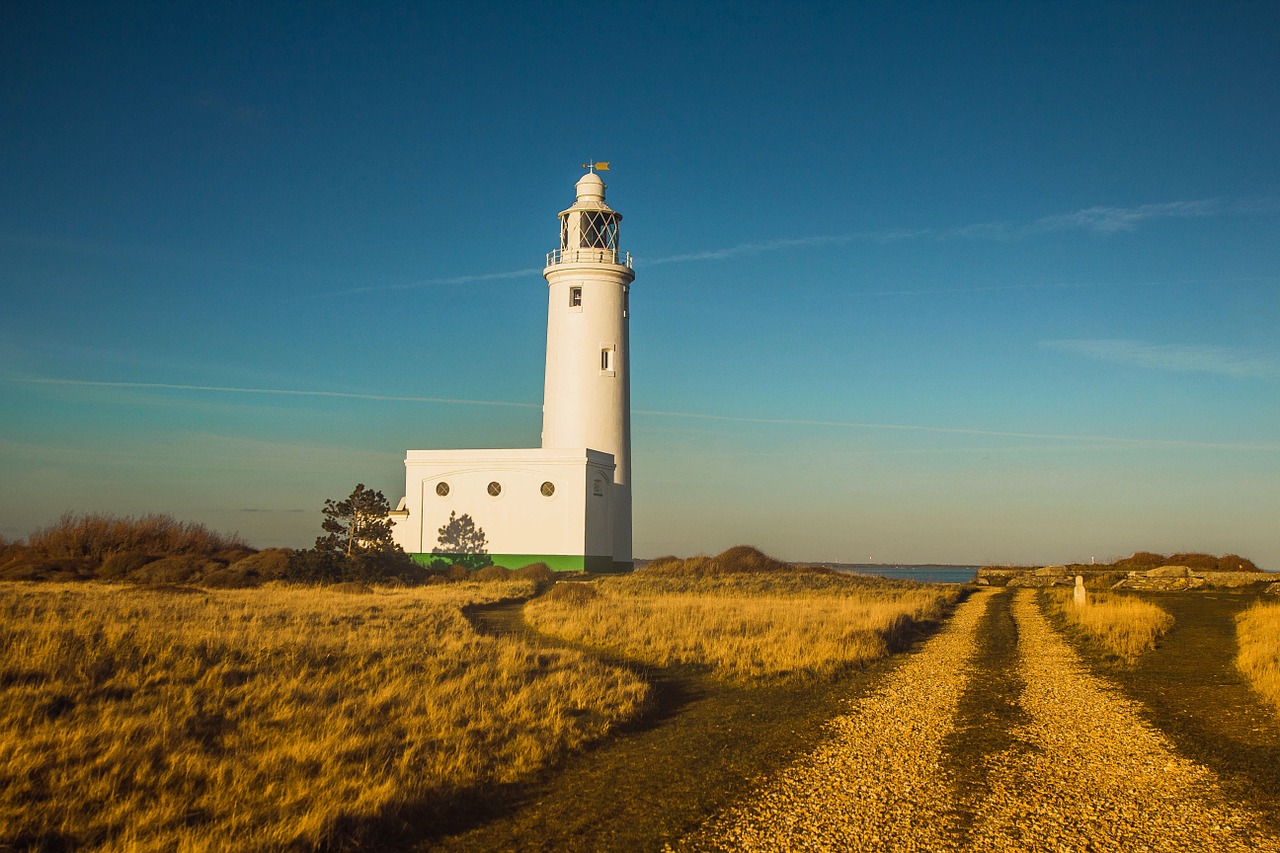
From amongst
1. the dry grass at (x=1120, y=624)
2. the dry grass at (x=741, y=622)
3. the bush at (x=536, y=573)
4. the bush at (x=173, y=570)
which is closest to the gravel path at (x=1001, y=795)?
Answer: the dry grass at (x=741, y=622)

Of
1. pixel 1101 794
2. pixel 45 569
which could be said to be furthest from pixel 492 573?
pixel 1101 794

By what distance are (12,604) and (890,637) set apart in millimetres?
14694

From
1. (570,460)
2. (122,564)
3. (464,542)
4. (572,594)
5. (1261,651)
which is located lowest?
(1261,651)

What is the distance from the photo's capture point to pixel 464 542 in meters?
35.1

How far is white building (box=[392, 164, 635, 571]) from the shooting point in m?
34.3

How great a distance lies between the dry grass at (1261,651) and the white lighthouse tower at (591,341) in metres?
22.7

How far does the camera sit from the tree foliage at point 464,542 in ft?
114

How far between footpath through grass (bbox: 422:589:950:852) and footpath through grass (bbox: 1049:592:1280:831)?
126 inches

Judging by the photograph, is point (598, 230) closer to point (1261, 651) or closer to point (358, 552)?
point (358, 552)

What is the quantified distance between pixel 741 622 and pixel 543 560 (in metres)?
16.9

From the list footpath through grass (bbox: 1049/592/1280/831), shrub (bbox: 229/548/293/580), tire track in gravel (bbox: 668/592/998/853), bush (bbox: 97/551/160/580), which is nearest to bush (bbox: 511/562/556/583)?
shrub (bbox: 229/548/293/580)

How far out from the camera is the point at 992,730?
8.76 metres

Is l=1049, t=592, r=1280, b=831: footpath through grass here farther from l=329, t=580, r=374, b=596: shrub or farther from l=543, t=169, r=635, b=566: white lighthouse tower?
l=543, t=169, r=635, b=566: white lighthouse tower

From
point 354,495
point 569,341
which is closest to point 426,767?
point 354,495
